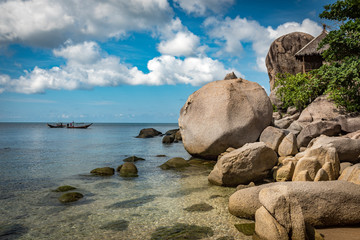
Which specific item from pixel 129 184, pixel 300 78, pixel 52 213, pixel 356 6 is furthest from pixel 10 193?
pixel 300 78

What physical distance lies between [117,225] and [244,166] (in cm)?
449

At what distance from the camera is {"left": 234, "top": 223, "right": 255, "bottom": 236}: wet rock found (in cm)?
521

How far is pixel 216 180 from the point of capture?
348 inches

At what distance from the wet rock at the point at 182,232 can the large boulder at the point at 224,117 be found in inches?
283

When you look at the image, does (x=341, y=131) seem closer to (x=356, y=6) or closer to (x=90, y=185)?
(x=356, y=6)

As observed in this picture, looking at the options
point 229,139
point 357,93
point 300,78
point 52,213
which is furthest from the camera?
point 300,78

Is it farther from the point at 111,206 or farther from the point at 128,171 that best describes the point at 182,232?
the point at 128,171

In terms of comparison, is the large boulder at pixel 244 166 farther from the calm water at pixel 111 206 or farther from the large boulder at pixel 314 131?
the large boulder at pixel 314 131

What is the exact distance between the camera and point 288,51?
116 feet

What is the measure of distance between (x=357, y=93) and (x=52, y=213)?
57.4ft

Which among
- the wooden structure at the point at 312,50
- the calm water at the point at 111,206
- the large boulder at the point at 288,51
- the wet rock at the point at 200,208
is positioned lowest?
the calm water at the point at 111,206

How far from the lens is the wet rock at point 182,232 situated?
16.9 ft

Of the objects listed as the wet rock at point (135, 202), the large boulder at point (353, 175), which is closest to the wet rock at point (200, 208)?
the wet rock at point (135, 202)

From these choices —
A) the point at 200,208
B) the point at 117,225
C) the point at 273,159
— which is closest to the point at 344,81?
the point at 273,159
